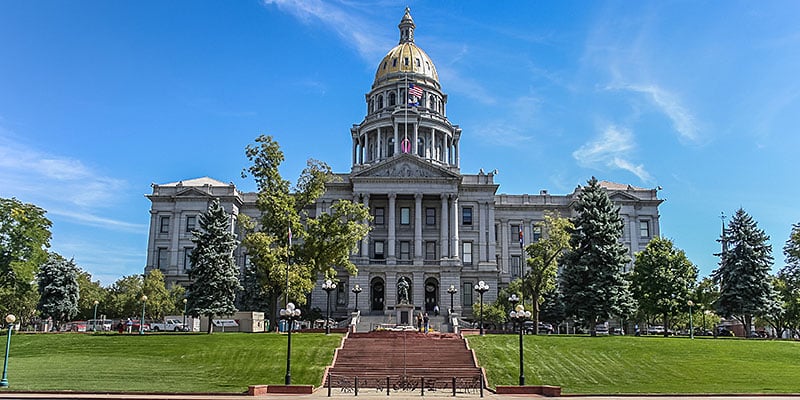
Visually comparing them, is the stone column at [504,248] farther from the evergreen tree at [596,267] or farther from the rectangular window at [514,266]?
the evergreen tree at [596,267]

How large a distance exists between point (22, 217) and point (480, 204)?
44098mm

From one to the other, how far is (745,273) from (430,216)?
109 ft

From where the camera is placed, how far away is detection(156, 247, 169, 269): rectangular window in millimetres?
Answer: 75500

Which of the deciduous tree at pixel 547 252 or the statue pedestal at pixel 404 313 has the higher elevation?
the deciduous tree at pixel 547 252

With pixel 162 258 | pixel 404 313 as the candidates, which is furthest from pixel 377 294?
pixel 162 258

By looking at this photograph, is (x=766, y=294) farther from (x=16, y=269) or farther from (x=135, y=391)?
(x=16, y=269)

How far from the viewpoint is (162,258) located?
249ft

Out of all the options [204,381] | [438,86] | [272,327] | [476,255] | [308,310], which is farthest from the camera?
[438,86]

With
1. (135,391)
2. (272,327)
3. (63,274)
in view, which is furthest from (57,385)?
(63,274)

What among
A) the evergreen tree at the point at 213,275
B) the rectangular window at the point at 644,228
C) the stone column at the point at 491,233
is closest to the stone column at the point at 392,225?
the stone column at the point at 491,233

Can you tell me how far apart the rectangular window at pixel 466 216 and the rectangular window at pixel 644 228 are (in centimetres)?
2042

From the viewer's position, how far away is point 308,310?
6719 cm

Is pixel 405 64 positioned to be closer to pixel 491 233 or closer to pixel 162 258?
pixel 491 233

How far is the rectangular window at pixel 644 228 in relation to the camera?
255 feet
